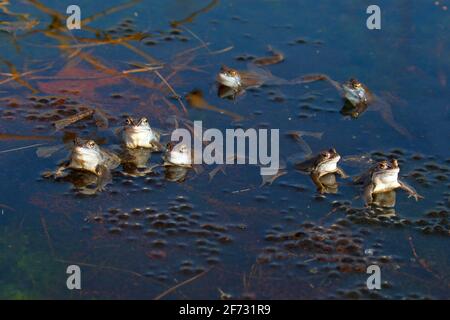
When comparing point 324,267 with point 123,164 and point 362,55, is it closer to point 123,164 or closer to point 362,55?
point 123,164

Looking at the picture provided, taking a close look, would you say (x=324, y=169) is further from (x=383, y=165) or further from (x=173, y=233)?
(x=173, y=233)

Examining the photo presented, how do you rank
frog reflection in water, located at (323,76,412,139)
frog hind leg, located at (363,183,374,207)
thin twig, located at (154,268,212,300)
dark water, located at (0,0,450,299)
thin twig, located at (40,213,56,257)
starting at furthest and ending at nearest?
1. frog reflection in water, located at (323,76,412,139)
2. frog hind leg, located at (363,183,374,207)
3. thin twig, located at (40,213,56,257)
4. dark water, located at (0,0,450,299)
5. thin twig, located at (154,268,212,300)

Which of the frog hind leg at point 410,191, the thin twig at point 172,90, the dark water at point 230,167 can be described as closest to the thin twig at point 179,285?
the dark water at point 230,167

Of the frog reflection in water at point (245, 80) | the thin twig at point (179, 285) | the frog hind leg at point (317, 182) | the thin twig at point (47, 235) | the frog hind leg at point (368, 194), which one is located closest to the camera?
the thin twig at point (179, 285)

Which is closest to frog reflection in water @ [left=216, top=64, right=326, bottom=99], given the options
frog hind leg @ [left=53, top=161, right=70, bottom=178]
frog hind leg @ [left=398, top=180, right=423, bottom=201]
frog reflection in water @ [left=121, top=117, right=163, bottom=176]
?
frog reflection in water @ [left=121, top=117, right=163, bottom=176]

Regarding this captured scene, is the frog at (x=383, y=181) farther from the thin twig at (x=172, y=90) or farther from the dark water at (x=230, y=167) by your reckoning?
the thin twig at (x=172, y=90)

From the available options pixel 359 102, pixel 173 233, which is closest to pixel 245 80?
pixel 359 102

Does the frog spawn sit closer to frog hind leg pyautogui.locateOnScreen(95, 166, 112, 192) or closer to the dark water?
the dark water
